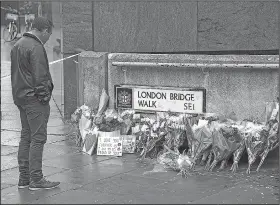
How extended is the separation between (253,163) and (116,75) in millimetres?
2343

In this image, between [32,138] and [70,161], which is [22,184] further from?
[70,161]

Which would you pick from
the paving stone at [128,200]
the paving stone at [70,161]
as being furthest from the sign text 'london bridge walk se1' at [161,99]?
the paving stone at [128,200]

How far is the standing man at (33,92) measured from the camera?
614cm

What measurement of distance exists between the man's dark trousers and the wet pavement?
0.21 metres

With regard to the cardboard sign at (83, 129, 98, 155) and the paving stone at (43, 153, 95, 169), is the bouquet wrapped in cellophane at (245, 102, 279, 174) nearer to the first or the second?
the paving stone at (43, 153, 95, 169)

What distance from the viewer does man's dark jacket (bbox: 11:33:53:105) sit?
20.1 feet

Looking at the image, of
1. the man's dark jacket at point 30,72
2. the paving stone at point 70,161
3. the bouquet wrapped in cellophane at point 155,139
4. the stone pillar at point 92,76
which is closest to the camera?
the man's dark jacket at point 30,72

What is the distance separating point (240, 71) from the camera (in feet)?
25.1

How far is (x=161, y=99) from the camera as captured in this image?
820 centimetres

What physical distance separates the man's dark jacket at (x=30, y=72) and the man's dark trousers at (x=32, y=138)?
99 mm

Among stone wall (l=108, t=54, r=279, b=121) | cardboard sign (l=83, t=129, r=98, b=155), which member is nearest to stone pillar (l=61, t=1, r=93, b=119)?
stone wall (l=108, t=54, r=279, b=121)

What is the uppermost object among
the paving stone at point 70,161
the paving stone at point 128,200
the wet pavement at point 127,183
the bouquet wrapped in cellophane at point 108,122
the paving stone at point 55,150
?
the bouquet wrapped in cellophane at point 108,122

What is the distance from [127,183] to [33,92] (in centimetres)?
137

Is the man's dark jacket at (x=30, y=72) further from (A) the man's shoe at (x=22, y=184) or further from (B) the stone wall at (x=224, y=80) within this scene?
(B) the stone wall at (x=224, y=80)
